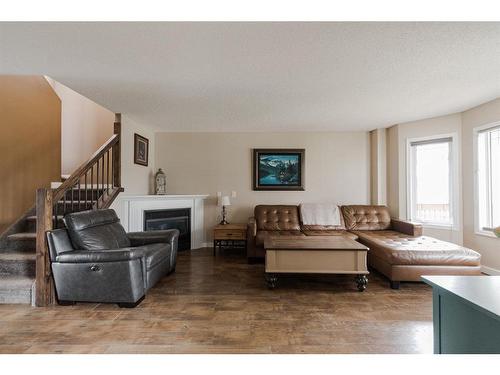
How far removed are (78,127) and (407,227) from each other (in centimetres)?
591

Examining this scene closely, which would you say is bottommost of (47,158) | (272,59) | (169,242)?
(169,242)

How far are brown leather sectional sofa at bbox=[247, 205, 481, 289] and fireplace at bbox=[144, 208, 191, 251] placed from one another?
56.3 inches

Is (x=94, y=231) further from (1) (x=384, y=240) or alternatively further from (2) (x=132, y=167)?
(1) (x=384, y=240)

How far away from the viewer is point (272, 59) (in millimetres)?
2135

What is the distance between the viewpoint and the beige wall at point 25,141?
3160 mm

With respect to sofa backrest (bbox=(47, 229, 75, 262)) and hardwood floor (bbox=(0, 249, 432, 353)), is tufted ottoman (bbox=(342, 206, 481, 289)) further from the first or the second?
sofa backrest (bbox=(47, 229, 75, 262))

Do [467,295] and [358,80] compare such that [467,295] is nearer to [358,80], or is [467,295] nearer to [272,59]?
[272,59]

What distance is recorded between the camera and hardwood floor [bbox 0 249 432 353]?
176 centimetres

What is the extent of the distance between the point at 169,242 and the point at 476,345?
2.98 metres

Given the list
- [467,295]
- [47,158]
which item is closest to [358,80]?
[467,295]

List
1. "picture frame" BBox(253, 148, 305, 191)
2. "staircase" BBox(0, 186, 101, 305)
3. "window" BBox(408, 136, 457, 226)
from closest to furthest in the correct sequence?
"staircase" BBox(0, 186, 101, 305), "window" BBox(408, 136, 457, 226), "picture frame" BBox(253, 148, 305, 191)

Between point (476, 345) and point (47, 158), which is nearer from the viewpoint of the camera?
point (476, 345)

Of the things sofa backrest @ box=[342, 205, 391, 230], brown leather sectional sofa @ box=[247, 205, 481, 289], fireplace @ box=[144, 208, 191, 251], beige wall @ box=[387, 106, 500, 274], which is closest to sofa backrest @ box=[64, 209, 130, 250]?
fireplace @ box=[144, 208, 191, 251]

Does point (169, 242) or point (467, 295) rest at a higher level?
point (467, 295)
